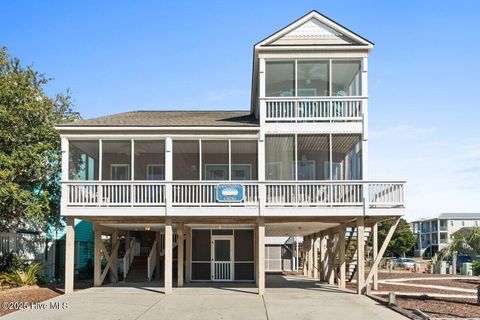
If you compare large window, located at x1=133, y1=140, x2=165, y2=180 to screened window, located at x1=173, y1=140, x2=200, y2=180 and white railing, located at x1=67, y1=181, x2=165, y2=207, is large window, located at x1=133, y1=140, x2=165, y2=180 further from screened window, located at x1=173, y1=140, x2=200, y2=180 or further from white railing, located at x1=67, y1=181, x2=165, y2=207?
white railing, located at x1=67, y1=181, x2=165, y2=207

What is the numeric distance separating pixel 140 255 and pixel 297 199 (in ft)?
35.8

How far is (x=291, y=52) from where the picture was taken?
20.2 m

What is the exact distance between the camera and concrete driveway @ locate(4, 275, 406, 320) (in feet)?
47.0

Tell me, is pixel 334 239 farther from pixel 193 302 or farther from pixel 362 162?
pixel 193 302

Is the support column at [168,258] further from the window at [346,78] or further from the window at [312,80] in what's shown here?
the window at [346,78]

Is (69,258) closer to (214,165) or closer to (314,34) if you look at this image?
(214,165)

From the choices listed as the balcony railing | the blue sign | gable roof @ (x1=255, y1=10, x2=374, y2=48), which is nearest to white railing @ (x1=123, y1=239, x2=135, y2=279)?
the balcony railing

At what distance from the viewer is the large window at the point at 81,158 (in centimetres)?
2153

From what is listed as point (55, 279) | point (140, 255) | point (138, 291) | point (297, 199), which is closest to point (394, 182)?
point (297, 199)

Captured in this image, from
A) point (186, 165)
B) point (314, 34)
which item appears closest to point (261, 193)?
point (186, 165)

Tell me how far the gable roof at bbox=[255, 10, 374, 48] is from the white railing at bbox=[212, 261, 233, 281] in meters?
10.2

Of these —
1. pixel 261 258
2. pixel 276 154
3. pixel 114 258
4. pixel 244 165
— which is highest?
pixel 276 154

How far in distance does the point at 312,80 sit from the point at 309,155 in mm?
2919

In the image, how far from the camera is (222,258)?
995 inches
